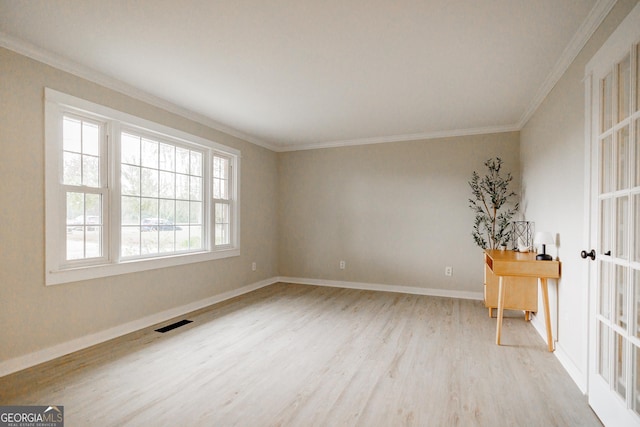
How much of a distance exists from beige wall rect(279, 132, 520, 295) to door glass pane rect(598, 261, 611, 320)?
9.36 feet

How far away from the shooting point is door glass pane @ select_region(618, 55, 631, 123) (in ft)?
5.48

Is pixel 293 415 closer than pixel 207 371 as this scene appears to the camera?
Yes

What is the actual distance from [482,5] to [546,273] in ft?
7.25

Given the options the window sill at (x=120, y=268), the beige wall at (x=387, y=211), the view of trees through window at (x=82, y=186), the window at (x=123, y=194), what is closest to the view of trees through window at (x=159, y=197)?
the window at (x=123, y=194)

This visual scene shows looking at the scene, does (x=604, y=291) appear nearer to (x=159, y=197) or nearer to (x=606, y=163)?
(x=606, y=163)

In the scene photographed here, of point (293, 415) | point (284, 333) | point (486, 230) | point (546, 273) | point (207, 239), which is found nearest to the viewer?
point (293, 415)

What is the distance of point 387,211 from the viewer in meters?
5.25

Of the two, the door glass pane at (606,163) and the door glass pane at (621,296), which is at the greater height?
the door glass pane at (606,163)

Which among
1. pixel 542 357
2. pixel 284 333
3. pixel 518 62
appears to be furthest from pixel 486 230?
pixel 284 333

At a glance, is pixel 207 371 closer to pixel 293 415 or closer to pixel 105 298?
pixel 293 415

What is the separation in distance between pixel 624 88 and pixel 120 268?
→ 13.2 ft

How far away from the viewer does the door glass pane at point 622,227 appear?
1677 millimetres

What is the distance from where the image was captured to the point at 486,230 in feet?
15.4

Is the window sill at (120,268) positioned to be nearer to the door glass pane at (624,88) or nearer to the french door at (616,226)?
the french door at (616,226)
